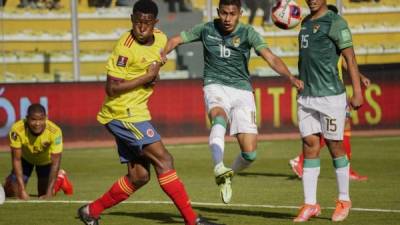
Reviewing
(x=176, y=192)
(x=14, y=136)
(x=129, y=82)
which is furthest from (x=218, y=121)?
(x=14, y=136)

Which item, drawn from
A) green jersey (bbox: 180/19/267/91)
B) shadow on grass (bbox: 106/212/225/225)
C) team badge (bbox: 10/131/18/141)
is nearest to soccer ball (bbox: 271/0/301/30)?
green jersey (bbox: 180/19/267/91)

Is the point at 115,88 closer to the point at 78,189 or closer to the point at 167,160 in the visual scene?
the point at 167,160

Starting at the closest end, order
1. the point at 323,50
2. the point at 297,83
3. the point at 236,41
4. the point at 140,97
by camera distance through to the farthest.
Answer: the point at 140,97 → the point at 297,83 → the point at 323,50 → the point at 236,41

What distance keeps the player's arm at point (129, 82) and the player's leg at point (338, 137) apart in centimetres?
193

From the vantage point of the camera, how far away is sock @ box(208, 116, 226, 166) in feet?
37.0

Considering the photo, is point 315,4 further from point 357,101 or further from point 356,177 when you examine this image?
point 356,177

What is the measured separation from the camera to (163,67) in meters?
24.3

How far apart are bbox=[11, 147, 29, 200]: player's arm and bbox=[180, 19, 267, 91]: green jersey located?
3055mm

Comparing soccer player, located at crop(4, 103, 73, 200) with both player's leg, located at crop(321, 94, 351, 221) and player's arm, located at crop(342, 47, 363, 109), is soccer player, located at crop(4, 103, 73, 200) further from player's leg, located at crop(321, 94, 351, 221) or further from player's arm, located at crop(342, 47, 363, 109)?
player's arm, located at crop(342, 47, 363, 109)

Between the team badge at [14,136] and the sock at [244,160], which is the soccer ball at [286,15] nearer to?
the sock at [244,160]

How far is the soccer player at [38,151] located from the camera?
541 inches

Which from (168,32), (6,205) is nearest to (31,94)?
(168,32)

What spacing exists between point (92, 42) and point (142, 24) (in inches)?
567

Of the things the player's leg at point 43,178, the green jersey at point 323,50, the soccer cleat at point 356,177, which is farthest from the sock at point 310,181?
the soccer cleat at point 356,177
